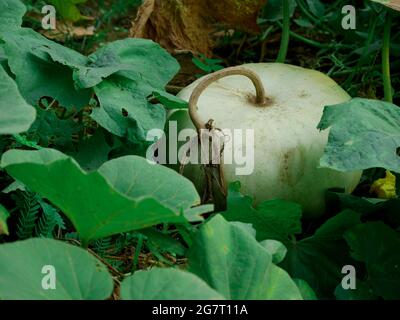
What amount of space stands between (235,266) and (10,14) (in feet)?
2.76

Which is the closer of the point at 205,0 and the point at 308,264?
the point at 308,264

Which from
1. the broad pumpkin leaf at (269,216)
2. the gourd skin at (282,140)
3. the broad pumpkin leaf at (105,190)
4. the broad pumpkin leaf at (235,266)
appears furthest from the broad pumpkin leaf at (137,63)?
the broad pumpkin leaf at (235,266)

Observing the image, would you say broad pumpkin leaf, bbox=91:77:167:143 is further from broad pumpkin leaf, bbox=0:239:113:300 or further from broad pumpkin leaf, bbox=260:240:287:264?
broad pumpkin leaf, bbox=0:239:113:300

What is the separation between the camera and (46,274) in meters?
1.13

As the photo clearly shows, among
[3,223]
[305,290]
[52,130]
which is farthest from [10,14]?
[305,290]

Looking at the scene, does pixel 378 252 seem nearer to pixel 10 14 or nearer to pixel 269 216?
pixel 269 216

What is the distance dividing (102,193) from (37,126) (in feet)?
2.38

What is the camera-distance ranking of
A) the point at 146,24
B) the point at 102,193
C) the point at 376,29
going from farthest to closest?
the point at 376,29, the point at 146,24, the point at 102,193

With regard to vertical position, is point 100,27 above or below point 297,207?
above

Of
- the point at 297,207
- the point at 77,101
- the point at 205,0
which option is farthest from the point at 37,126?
the point at 205,0

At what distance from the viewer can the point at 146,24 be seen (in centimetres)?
238

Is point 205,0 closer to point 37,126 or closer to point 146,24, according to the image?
point 146,24

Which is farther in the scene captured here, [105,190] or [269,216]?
[269,216]

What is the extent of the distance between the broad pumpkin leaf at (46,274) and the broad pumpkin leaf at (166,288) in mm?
32
